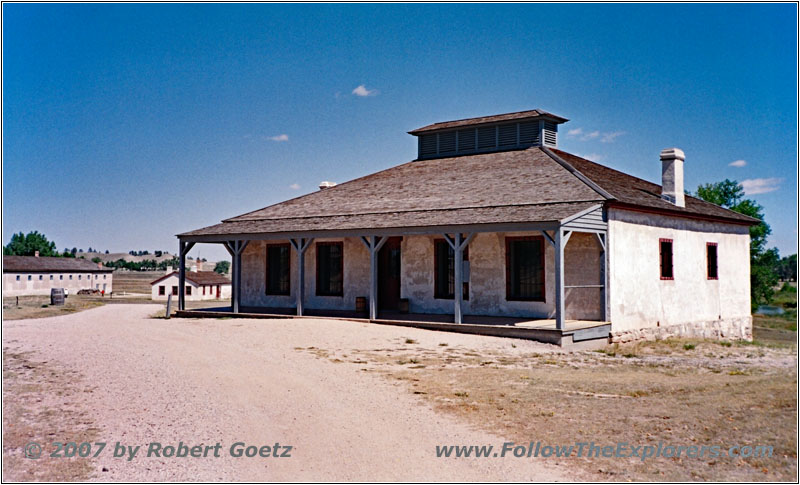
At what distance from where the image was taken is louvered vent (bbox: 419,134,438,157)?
2775 cm

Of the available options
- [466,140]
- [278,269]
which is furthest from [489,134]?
[278,269]

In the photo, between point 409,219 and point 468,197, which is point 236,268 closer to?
point 409,219

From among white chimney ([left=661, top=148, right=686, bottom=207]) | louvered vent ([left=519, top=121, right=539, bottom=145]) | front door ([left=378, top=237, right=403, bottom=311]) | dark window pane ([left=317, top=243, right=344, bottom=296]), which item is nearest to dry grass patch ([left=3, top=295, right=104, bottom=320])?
dark window pane ([left=317, top=243, right=344, bottom=296])

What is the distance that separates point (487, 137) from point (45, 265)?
60.9 meters

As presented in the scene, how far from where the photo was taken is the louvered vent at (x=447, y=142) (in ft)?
89.3

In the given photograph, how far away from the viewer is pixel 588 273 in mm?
18875

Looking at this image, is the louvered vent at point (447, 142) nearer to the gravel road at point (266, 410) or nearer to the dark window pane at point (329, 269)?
the dark window pane at point (329, 269)

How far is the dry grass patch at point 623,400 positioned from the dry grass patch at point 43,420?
438 centimetres

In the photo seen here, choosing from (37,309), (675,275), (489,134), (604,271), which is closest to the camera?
(604,271)

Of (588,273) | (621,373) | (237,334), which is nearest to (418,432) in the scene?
(621,373)

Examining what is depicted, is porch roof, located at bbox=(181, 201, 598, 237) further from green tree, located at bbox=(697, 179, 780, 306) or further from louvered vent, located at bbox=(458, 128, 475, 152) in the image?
green tree, located at bbox=(697, 179, 780, 306)

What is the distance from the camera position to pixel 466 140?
26906mm

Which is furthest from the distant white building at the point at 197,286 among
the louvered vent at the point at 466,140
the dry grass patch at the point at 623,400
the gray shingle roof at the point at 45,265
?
the dry grass patch at the point at 623,400

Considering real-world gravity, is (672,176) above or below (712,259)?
above
